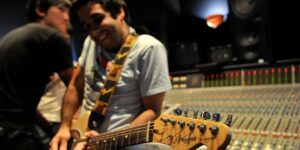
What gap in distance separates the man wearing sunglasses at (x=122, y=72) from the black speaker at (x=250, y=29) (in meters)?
0.92

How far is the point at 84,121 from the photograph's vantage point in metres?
1.46

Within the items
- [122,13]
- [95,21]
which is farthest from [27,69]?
[122,13]

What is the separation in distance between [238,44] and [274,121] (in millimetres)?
961

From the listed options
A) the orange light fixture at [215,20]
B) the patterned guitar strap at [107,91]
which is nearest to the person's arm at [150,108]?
the patterned guitar strap at [107,91]

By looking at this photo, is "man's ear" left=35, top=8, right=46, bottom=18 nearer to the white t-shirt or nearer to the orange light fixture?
the white t-shirt

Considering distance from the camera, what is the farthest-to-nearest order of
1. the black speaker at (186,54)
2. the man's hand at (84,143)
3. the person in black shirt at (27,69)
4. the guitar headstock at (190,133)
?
the black speaker at (186,54) < the person in black shirt at (27,69) < the man's hand at (84,143) < the guitar headstock at (190,133)

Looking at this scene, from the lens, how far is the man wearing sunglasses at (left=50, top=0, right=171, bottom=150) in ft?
4.42

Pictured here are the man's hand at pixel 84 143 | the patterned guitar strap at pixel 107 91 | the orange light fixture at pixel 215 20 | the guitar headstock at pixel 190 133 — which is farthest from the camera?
the orange light fixture at pixel 215 20

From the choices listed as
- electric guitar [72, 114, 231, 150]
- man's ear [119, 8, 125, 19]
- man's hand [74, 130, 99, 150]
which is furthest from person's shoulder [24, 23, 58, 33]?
electric guitar [72, 114, 231, 150]

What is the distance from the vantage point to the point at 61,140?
4.77ft

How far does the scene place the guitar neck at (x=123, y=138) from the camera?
3.33 ft

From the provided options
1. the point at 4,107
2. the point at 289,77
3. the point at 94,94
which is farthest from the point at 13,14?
the point at 289,77

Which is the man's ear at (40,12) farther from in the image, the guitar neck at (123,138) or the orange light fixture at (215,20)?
the orange light fixture at (215,20)

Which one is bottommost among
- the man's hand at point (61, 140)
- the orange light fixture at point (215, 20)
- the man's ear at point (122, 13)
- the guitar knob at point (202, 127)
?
the man's hand at point (61, 140)
